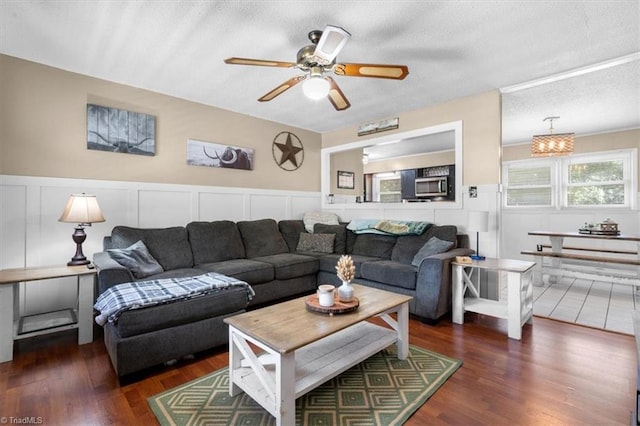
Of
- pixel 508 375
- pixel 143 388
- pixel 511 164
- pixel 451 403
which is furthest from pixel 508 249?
pixel 143 388

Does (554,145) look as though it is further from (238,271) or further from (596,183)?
(238,271)

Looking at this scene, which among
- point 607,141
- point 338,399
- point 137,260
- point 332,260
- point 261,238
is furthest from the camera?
point 607,141

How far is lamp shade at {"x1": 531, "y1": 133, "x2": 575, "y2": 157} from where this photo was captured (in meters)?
4.07

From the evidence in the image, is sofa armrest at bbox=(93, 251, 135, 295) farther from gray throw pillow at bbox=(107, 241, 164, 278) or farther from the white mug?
the white mug

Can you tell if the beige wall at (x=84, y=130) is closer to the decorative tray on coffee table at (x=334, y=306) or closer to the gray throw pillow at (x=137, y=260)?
the gray throw pillow at (x=137, y=260)

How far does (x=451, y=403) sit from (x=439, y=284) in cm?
122

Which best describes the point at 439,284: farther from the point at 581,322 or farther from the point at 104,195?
the point at 104,195

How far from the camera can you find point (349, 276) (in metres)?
2.08

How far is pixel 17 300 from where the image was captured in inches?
97.3

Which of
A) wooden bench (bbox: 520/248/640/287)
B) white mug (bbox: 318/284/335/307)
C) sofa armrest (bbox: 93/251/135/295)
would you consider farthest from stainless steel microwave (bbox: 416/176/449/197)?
sofa armrest (bbox: 93/251/135/295)

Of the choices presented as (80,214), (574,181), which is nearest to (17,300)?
(80,214)

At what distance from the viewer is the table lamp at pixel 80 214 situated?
8.32 ft

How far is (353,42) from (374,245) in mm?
2387

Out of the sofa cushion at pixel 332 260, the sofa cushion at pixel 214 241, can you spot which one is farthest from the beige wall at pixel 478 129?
the sofa cushion at pixel 214 241
